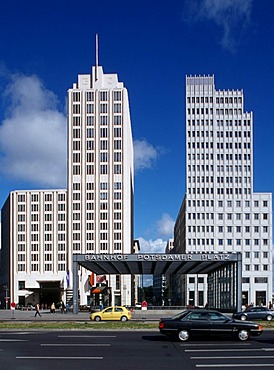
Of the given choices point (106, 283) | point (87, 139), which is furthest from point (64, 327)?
point (87, 139)

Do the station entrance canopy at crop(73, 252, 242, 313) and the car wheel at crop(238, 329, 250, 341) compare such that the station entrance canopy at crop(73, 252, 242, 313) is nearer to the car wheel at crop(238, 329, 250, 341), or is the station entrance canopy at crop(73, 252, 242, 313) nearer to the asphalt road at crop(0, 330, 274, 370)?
the asphalt road at crop(0, 330, 274, 370)

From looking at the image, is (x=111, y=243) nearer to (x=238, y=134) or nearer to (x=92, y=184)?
(x=92, y=184)

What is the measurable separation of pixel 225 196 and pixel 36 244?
143ft

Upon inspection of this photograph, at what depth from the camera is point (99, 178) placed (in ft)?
403

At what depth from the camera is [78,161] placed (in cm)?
12406

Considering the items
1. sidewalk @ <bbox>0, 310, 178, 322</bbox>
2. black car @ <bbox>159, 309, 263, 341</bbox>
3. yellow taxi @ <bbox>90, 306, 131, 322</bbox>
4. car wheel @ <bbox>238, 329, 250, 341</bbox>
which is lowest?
sidewalk @ <bbox>0, 310, 178, 322</bbox>

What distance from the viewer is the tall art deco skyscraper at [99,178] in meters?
120

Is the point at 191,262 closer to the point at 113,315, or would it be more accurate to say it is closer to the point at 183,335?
the point at 113,315

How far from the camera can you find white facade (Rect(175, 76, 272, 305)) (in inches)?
4828

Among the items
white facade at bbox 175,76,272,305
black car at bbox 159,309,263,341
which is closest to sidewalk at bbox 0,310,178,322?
black car at bbox 159,309,263,341

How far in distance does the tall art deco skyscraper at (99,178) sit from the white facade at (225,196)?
14.9 meters

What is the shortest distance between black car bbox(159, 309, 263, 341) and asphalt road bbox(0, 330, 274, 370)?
1.36ft

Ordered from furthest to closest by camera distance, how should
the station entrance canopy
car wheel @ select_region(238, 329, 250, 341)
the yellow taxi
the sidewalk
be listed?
1. the station entrance canopy
2. the sidewalk
3. the yellow taxi
4. car wheel @ select_region(238, 329, 250, 341)

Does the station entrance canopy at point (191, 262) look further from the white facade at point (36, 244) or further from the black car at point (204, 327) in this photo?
the white facade at point (36, 244)
